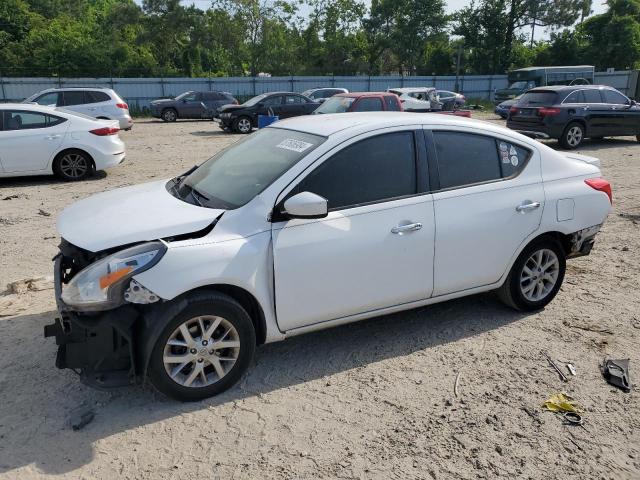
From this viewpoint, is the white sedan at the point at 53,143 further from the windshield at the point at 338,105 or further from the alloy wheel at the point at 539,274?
the alloy wheel at the point at 539,274

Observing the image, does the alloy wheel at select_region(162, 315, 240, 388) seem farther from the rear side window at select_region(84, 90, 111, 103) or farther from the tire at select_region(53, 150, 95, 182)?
the rear side window at select_region(84, 90, 111, 103)

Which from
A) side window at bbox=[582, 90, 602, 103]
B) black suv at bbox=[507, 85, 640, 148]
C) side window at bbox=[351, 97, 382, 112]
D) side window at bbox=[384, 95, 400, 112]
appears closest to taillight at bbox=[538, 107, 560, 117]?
black suv at bbox=[507, 85, 640, 148]

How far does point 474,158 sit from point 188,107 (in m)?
23.1

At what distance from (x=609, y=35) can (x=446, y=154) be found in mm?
49826

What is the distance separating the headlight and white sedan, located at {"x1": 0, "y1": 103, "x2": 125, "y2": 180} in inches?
303

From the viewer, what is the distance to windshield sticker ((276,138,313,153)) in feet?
12.7

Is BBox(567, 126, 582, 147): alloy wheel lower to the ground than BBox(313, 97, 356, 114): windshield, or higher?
lower

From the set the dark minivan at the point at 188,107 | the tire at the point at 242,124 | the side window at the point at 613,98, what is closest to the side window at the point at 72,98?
the tire at the point at 242,124

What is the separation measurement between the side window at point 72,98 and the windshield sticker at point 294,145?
51.6ft

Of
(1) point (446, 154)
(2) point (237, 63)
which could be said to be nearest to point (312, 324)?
(1) point (446, 154)

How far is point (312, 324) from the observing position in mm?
3744

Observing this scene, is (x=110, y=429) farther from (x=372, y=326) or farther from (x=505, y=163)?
(x=505, y=163)

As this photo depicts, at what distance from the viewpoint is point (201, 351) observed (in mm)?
3398

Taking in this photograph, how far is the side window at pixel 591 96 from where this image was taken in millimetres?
14711
